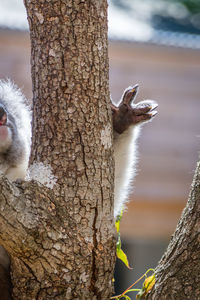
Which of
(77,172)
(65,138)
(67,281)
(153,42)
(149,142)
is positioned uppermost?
(153,42)

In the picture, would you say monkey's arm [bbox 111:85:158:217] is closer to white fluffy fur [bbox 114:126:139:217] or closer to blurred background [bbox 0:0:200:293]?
white fluffy fur [bbox 114:126:139:217]

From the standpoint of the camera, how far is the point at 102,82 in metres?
1.86

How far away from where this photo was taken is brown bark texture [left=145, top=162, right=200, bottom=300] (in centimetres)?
174

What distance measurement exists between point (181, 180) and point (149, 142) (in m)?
0.50

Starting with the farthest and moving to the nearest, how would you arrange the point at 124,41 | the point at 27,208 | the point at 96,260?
the point at 124,41 → the point at 96,260 → the point at 27,208

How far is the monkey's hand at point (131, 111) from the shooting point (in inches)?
89.4

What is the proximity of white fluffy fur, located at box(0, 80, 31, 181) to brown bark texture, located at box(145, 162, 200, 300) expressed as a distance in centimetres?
78

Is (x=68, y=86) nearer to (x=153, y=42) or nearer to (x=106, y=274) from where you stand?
(x=106, y=274)

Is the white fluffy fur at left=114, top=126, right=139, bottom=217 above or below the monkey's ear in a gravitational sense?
below

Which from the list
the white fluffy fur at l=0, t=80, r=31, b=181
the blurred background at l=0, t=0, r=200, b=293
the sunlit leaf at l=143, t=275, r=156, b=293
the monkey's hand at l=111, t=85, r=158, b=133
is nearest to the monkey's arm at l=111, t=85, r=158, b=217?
the monkey's hand at l=111, t=85, r=158, b=133

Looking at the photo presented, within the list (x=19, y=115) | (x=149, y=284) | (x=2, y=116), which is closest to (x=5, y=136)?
(x=2, y=116)

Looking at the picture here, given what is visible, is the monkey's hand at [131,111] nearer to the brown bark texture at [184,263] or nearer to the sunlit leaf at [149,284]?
the brown bark texture at [184,263]

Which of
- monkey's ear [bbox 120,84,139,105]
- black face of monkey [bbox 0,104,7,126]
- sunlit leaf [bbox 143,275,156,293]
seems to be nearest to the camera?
sunlit leaf [bbox 143,275,156,293]

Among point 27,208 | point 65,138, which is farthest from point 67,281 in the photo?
point 65,138
